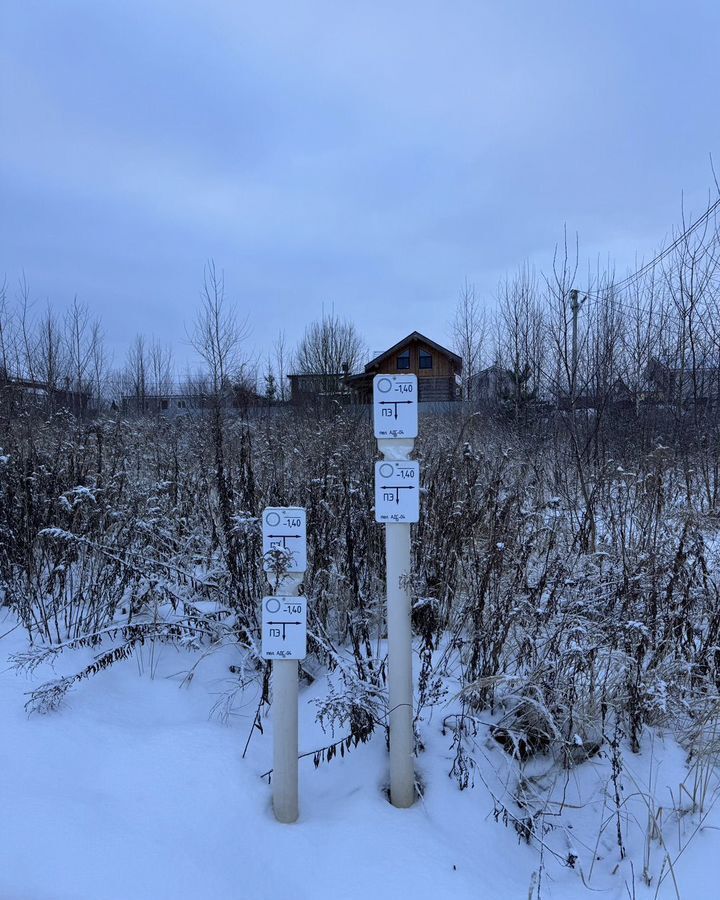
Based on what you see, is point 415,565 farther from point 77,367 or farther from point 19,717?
point 77,367

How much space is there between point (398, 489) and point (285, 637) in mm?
623

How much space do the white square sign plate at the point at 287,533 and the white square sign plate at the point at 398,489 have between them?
0.28 meters

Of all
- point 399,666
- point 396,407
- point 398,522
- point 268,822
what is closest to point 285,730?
point 268,822

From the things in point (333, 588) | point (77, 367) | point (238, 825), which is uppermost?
point (77, 367)

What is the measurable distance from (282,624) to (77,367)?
602 inches

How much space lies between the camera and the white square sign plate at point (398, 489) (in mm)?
1979

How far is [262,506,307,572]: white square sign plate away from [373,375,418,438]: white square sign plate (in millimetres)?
403

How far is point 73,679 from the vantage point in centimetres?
245

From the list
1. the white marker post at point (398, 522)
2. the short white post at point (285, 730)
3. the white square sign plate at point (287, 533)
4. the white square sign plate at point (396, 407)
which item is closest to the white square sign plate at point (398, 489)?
the white marker post at point (398, 522)

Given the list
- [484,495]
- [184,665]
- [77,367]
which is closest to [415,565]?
[484,495]

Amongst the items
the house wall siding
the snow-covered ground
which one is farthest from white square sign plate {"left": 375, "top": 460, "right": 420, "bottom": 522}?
the house wall siding

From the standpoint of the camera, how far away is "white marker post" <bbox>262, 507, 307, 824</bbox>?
6.32 ft

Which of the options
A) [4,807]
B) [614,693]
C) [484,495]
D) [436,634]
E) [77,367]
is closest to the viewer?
[4,807]

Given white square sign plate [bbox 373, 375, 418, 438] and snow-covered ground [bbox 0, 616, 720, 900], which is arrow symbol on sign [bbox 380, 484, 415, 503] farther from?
snow-covered ground [bbox 0, 616, 720, 900]
